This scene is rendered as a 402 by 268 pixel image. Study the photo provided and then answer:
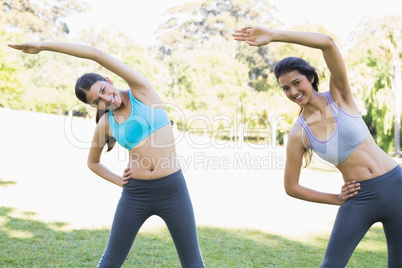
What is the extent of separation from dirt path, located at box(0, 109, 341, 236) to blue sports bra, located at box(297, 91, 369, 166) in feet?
11.6

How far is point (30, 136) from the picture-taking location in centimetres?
2012

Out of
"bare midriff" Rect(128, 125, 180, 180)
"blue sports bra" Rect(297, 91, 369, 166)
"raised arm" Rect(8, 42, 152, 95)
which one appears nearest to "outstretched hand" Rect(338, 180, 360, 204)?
"blue sports bra" Rect(297, 91, 369, 166)

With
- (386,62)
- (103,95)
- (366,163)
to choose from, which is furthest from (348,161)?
(386,62)

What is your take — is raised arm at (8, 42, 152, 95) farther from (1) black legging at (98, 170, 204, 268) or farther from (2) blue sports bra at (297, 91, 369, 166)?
(2) blue sports bra at (297, 91, 369, 166)

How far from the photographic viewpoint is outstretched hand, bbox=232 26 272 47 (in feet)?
6.74

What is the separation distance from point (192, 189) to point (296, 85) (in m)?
7.41

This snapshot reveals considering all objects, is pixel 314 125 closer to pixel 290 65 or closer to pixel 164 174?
pixel 290 65

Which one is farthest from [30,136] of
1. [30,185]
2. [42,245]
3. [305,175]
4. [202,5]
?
[202,5]

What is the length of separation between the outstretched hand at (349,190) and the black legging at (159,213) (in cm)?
97

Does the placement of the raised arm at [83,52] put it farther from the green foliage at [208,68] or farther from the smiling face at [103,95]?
the green foliage at [208,68]

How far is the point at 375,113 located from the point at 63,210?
58.9 feet

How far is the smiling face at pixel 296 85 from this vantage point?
236cm

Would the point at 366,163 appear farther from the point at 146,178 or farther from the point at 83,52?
the point at 83,52

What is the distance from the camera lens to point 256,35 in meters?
2.09
